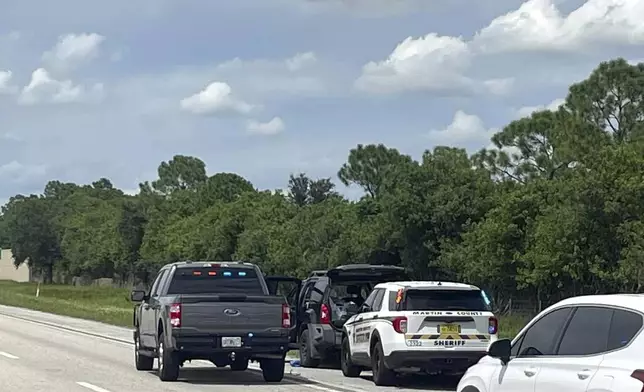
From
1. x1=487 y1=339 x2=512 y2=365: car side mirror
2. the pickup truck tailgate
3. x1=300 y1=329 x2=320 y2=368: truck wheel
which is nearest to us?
x1=487 y1=339 x2=512 y2=365: car side mirror

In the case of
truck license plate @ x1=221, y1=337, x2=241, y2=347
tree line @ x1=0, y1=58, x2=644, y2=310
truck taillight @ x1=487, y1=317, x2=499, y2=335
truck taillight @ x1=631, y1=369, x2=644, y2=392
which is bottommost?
truck license plate @ x1=221, y1=337, x2=241, y2=347

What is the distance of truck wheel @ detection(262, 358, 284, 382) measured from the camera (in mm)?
19266

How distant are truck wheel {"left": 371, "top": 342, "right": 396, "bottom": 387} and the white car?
25.7ft

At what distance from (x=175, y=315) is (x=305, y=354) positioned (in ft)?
15.5

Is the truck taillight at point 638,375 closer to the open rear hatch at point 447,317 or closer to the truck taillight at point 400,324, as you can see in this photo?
the open rear hatch at point 447,317

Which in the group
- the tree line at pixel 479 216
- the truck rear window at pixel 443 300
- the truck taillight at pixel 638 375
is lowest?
the truck taillight at pixel 638 375

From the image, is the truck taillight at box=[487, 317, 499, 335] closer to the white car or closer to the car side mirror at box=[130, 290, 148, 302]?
the car side mirror at box=[130, 290, 148, 302]

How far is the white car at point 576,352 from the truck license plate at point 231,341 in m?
8.55

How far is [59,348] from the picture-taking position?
27.7 meters

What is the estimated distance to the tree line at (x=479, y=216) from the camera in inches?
1567

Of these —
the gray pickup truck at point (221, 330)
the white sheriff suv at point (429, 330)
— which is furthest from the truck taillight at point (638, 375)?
the gray pickup truck at point (221, 330)

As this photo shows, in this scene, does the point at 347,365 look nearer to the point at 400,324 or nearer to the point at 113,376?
the point at 400,324

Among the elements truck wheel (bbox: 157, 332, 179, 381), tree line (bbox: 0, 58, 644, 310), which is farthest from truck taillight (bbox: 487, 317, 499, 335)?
tree line (bbox: 0, 58, 644, 310)

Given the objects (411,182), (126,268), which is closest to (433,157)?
(411,182)
